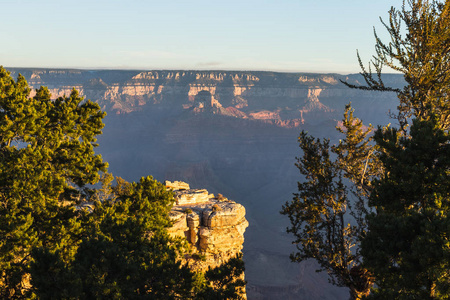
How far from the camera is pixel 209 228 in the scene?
139 ft

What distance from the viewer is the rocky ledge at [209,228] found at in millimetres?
41500

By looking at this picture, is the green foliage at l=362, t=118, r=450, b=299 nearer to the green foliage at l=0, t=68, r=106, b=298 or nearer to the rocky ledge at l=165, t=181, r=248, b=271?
the green foliage at l=0, t=68, r=106, b=298

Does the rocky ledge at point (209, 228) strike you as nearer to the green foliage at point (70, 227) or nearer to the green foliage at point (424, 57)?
the green foliage at point (70, 227)

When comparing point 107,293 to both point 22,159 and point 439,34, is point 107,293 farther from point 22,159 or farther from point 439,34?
point 439,34

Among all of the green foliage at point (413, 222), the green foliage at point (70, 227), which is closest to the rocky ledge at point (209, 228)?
the green foliage at point (70, 227)

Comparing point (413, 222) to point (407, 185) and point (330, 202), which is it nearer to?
point (407, 185)

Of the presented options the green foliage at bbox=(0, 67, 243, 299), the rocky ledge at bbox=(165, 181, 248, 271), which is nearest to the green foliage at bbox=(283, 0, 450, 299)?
the green foliage at bbox=(0, 67, 243, 299)

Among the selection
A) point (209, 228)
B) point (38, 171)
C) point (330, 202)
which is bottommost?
point (209, 228)

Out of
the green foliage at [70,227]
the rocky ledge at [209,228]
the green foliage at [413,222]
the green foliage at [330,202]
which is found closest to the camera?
the green foliage at [413,222]

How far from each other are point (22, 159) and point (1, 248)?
6014 millimetres

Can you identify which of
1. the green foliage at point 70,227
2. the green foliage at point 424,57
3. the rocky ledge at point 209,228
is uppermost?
the green foliage at point 424,57

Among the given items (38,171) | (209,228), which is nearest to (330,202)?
(38,171)

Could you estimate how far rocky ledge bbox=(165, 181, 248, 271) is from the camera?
1634 inches

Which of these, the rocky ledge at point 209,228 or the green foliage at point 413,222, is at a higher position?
the green foliage at point 413,222
